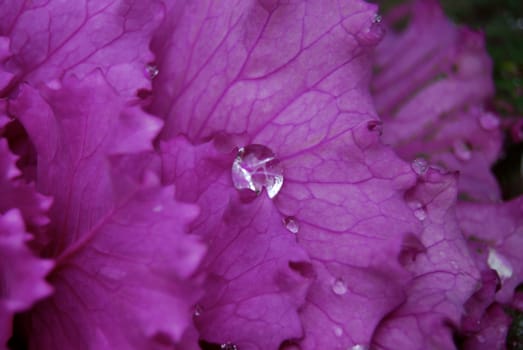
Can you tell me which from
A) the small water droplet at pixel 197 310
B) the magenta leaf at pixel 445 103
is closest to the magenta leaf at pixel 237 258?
the small water droplet at pixel 197 310

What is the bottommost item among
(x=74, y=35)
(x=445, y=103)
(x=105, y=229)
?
(x=445, y=103)

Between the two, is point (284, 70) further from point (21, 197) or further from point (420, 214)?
point (21, 197)

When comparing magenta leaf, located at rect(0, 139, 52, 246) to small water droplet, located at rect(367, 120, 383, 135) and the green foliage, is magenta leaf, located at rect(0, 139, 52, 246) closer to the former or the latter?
small water droplet, located at rect(367, 120, 383, 135)

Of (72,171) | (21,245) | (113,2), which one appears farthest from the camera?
(113,2)

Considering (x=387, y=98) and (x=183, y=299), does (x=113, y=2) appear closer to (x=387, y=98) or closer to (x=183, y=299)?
(x=183, y=299)

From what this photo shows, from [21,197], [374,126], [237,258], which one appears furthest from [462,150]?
[21,197]

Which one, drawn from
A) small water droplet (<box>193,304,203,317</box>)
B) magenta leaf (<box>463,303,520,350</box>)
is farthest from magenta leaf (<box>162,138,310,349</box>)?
magenta leaf (<box>463,303,520,350</box>)

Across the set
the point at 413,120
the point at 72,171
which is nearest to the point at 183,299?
the point at 72,171
